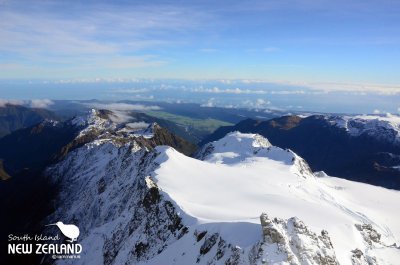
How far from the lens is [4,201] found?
153875 mm

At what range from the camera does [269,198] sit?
65625 millimetres

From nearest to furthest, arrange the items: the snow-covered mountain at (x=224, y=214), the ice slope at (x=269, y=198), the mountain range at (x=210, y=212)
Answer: the snow-covered mountain at (x=224, y=214) → the mountain range at (x=210, y=212) → the ice slope at (x=269, y=198)

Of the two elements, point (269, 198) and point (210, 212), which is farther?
point (269, 198)

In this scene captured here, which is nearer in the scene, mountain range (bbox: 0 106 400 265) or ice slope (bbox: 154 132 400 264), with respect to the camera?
mountain range (bbox: 0 106 400 265)

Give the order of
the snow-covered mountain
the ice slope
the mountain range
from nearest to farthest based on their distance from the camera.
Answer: the snow-covered mountain → the mountain range → the ice slope

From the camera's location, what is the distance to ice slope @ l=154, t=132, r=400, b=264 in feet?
Answer: 155

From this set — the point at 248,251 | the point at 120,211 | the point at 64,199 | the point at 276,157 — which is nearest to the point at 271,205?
the point at 248,251

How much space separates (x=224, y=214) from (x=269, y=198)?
20131 millimetres

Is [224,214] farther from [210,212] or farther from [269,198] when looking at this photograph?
[269,198]

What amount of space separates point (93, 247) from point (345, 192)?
94.9 metres

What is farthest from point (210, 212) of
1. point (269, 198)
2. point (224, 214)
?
point (269, 198)

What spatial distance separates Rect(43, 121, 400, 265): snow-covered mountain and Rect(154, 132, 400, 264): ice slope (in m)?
0.26

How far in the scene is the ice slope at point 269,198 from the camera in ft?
155

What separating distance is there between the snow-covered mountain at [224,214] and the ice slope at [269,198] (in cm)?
26
